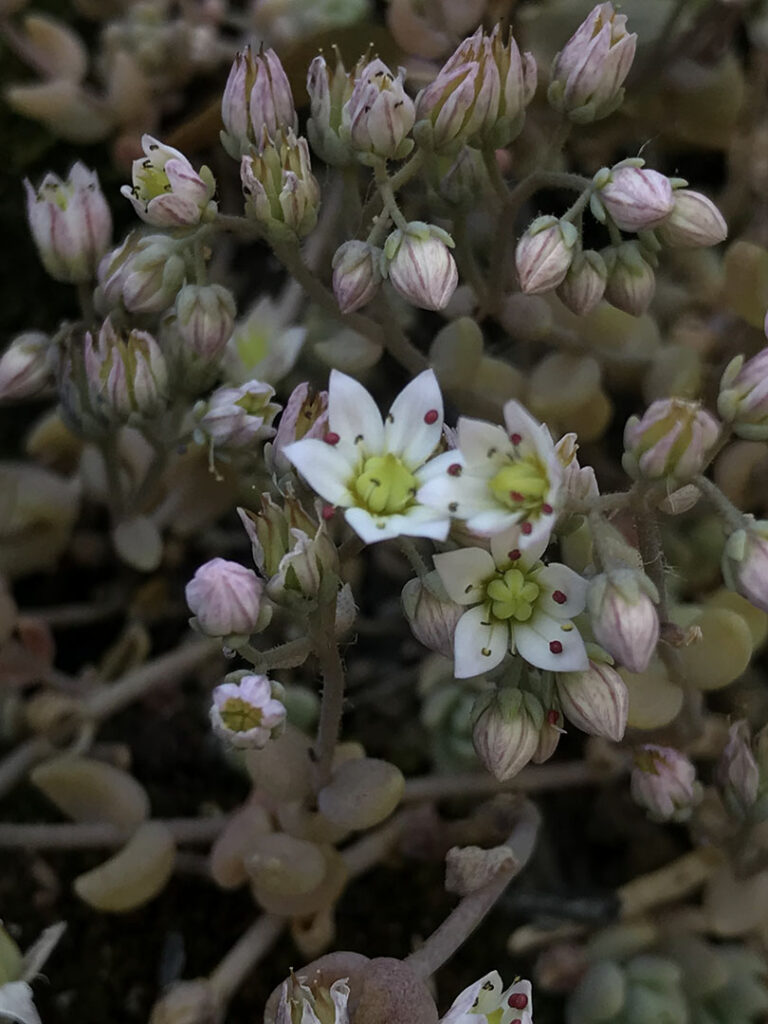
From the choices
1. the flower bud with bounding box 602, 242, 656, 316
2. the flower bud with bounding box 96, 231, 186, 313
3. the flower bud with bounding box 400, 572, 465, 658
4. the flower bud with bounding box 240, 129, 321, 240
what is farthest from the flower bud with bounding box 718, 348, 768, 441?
the flower bud with bounding box 96, 231, 186, 313

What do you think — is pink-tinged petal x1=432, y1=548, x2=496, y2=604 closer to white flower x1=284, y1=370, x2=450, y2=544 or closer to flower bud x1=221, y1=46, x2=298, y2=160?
white flower x1=284, y1=370, x2=450, y2=544

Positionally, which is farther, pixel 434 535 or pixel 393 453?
pixel 393 453

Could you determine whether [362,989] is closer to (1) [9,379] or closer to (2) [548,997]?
(2) [548,997]

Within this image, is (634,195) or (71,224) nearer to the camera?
(634,195)

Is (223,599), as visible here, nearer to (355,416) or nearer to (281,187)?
(355,416)

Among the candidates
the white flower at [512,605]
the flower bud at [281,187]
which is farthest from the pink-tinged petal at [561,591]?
the flower bud at [281,187]

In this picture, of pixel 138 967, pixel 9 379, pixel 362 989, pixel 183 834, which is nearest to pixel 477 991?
pixel 362 989

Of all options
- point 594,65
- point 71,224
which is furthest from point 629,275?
point 71,224

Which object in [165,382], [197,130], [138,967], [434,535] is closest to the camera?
[434,535]

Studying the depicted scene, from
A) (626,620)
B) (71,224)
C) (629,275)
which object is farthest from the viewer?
(71,224)
